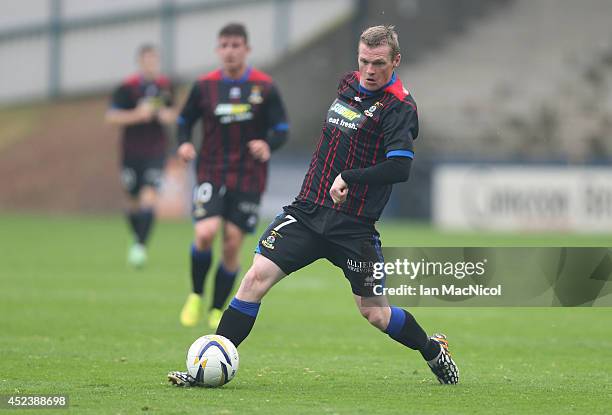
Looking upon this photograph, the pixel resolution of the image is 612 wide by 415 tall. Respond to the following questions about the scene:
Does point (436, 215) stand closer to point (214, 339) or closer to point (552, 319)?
point (552, 319)

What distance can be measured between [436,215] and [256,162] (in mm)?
14919

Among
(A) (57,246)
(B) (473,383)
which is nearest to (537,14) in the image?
Answer: (A) (57,246)

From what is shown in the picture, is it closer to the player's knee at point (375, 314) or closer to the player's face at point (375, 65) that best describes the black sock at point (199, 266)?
the player's knee at point (375, 314)

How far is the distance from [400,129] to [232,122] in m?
3.71

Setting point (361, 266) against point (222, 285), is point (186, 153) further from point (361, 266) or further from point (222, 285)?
point (361, 266)

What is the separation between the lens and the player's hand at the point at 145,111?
1564 centimetres

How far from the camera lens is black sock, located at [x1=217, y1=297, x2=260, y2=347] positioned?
693 cm

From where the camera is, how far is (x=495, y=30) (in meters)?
32.7

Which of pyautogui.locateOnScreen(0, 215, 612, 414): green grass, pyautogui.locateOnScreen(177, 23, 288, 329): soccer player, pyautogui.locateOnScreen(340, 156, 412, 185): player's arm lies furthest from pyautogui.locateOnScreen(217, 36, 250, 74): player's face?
pyautogui.locateOnScreen(340, 156, 412, 185): player's arm

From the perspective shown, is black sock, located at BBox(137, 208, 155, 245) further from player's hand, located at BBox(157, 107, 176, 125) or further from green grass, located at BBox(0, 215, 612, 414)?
player's hand, located at BBox(157, 107, 176, 125)

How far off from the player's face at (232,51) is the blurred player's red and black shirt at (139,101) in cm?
585

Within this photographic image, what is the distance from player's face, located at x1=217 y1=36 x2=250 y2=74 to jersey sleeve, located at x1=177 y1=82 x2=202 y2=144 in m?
0.34

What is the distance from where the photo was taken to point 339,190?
21.8 feet

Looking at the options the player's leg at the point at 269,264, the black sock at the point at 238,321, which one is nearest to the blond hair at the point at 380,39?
the player's leg at the point at 269,264
